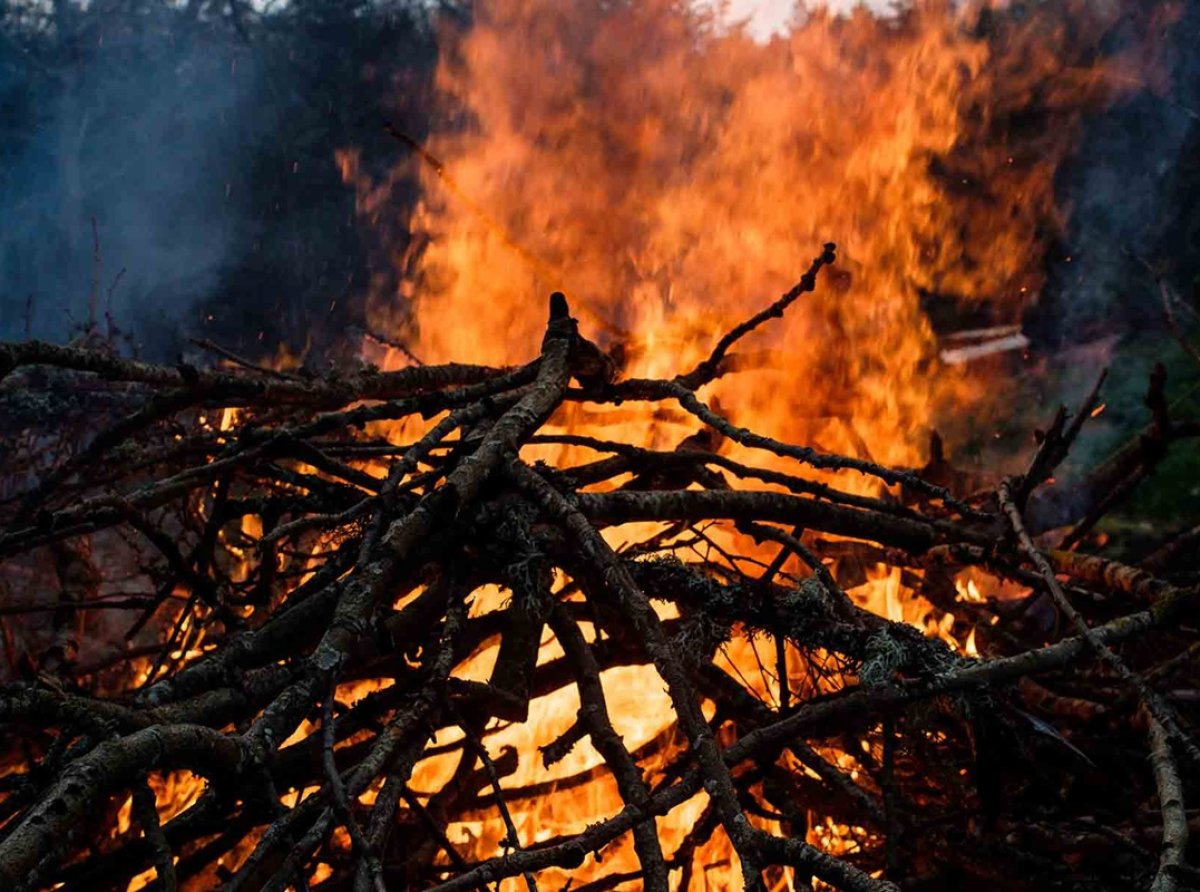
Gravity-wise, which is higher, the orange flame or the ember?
the orange flame

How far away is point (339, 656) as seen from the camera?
142 cm

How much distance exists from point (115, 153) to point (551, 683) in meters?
15.9

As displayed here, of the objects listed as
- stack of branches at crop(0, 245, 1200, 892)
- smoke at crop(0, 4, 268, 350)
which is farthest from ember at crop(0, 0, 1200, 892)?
smoke at crop(0, 4, 268, 350)

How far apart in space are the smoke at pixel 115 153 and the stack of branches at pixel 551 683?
13.3 m

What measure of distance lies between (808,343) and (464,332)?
7.82 feet

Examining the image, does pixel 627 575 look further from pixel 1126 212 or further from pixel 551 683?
pixel 1126 212

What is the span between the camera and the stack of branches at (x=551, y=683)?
1.42 metres

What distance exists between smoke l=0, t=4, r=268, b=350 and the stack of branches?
43.8ft

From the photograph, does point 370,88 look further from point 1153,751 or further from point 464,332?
point 1153,751

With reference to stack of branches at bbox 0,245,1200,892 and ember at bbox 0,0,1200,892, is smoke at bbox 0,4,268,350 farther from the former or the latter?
stack of branches at bbox 0,245,1200,892

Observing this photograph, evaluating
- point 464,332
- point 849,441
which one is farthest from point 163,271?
point 849,441

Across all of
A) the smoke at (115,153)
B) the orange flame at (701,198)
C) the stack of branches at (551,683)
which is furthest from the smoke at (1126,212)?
the smoke at (115,153)

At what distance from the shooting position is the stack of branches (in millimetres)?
1423

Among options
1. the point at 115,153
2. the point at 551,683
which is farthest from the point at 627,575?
the point at 115,153
